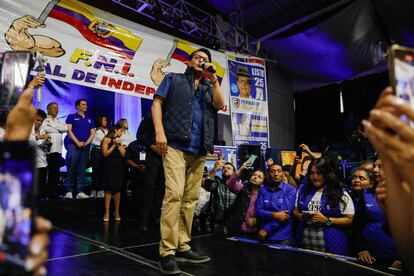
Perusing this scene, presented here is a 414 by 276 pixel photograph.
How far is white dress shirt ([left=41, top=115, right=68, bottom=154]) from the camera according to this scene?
4.06 meters

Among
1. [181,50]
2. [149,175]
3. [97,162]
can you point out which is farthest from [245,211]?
[181,50]

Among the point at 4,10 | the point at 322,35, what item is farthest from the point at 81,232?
the point at 322,35

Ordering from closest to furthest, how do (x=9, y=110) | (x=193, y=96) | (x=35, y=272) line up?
(x=35, y=272) → (x=9, y=110) → (x=193, y=96)

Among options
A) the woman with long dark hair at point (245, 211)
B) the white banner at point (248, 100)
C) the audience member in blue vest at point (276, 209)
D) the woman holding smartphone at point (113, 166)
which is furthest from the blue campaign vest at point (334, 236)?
the white banner at point (248, 100)

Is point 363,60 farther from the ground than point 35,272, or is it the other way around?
point 363,60

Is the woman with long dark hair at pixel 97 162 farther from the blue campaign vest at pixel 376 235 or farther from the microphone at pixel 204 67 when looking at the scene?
the blue campaign vest at pixel 376 235

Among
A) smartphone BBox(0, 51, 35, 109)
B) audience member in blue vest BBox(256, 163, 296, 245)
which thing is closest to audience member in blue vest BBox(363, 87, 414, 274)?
smartphone BBox(0, 51, 35, 109)

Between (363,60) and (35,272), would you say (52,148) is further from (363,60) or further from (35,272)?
(363,60)

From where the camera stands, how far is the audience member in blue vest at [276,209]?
284cm

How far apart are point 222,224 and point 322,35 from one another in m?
4.09

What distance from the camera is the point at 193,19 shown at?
18.9ft

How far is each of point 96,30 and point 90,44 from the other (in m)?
0.23

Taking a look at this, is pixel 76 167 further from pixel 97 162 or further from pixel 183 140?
pixel 183 140

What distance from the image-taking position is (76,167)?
4.21 meters
